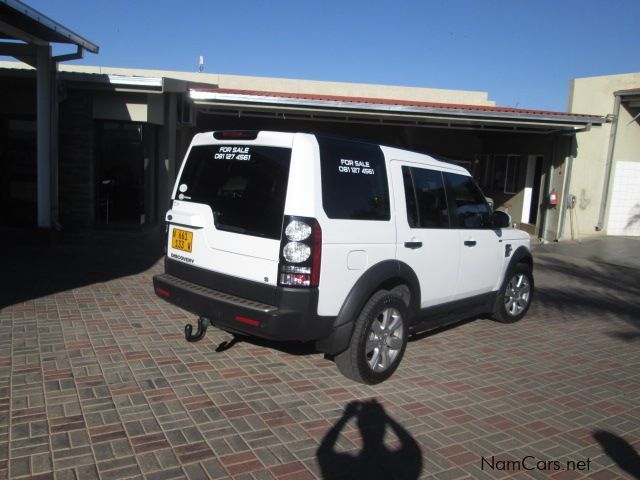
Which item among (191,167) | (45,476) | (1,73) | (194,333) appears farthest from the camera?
(1,73)

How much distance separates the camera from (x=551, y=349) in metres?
5.91

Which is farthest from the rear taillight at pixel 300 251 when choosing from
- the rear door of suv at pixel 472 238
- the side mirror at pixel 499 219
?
the side mirror at pixel 499 219

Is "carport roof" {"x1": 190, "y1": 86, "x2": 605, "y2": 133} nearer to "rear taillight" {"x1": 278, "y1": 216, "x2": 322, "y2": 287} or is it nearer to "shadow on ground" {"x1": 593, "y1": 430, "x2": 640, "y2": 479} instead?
"rear taillight" {"x1": 278, "y1": 216, "x2": 322, "y2": 287}

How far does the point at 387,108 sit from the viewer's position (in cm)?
1112

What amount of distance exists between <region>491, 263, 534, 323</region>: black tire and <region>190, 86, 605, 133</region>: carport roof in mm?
5356

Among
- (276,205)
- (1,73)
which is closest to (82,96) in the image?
(1,73)

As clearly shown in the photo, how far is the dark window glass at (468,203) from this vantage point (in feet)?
18.0

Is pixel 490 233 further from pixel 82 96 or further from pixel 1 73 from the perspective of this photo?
pixel 1 73

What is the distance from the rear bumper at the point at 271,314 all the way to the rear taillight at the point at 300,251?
3.3 inches

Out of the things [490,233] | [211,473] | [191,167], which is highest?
[191,167]

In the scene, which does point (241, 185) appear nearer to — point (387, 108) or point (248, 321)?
point (248, 321)

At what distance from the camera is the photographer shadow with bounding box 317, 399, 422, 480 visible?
3223 mm

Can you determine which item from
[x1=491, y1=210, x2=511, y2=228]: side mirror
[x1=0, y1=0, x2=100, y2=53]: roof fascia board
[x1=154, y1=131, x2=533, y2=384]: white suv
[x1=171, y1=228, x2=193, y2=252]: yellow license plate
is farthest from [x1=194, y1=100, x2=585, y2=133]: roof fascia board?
[x1=171, y1=228, x2=193, y2=252]: yellow license plate

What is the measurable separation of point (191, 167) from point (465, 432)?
3146mm
